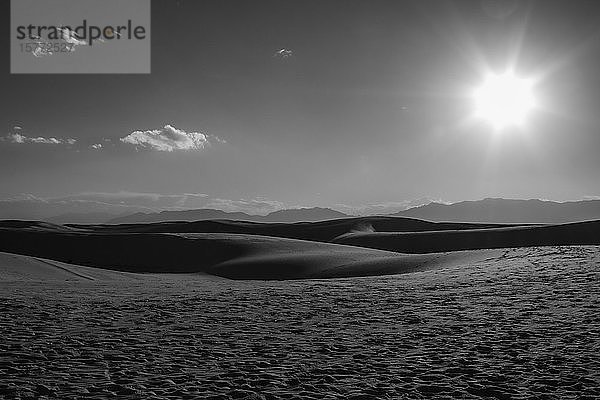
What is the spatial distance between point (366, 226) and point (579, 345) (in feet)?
202

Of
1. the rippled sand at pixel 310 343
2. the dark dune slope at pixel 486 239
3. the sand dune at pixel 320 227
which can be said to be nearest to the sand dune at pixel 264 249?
the dark dune slope at pixel 486 239

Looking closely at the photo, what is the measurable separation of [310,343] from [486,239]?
4118 cm

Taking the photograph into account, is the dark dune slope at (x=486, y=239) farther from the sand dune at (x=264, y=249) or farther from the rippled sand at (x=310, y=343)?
the rippled sand at (x=310, y=343)

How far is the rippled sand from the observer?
6031 millimetres

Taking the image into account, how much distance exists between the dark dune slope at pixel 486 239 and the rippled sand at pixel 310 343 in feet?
99.3

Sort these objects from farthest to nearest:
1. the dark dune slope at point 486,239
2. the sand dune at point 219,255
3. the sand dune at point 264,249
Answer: the dark dune slope at point 486,239
the sand dune at point 264,249
the sand dune at point 219,255

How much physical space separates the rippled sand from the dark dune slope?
30261 mm

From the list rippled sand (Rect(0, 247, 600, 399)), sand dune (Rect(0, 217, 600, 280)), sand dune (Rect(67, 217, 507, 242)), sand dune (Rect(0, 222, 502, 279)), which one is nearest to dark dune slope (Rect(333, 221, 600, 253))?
sand dune (Rect(0, 217, 600, 280))

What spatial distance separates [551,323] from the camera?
9070 mm

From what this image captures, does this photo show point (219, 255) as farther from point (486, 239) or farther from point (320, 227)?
point (320, 227)

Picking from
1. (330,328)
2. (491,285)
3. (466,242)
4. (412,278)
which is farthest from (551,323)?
(466,242)

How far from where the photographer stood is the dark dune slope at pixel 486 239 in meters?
42.7

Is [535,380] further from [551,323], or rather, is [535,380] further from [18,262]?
[18,262]

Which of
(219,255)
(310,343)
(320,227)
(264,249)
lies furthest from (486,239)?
(310,343)
